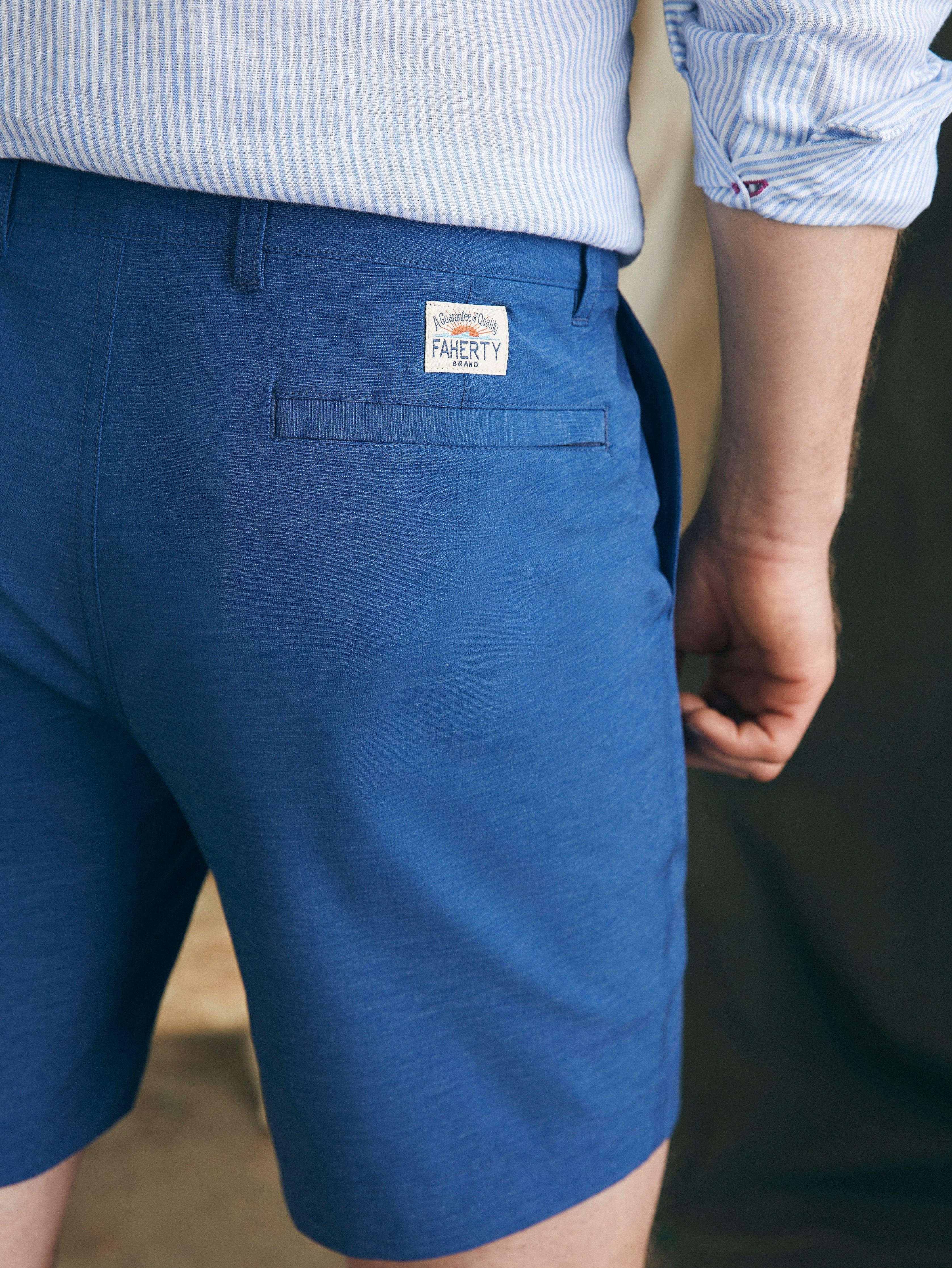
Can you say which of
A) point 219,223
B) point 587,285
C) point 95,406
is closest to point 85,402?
point 95,406

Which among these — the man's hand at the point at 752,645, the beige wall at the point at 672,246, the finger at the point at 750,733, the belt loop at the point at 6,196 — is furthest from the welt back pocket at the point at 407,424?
the beige wall at the point at 672,246

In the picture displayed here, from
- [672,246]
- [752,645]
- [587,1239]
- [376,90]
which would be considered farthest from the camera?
[672,246]

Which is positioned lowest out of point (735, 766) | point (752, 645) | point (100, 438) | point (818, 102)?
point (735, 766)

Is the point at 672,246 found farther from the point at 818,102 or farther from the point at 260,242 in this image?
the point at 260,242

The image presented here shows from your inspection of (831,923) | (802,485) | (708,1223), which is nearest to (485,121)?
(802,485)

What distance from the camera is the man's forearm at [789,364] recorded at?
649 mm

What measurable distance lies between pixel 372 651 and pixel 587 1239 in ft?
1.31

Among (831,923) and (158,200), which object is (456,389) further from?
(831,923)

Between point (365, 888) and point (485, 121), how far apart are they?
0.39 meters

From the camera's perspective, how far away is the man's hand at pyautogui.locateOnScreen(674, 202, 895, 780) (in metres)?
0.66

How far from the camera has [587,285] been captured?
23.4 inches

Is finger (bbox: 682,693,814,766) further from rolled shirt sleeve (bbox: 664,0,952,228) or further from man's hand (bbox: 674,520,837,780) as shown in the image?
rolled shirt sleeve (bbox: 664,0,952,228)

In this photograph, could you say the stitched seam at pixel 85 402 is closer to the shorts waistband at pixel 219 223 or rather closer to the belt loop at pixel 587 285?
the shorts waistband at pixel 219 223

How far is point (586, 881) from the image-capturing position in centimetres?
62
